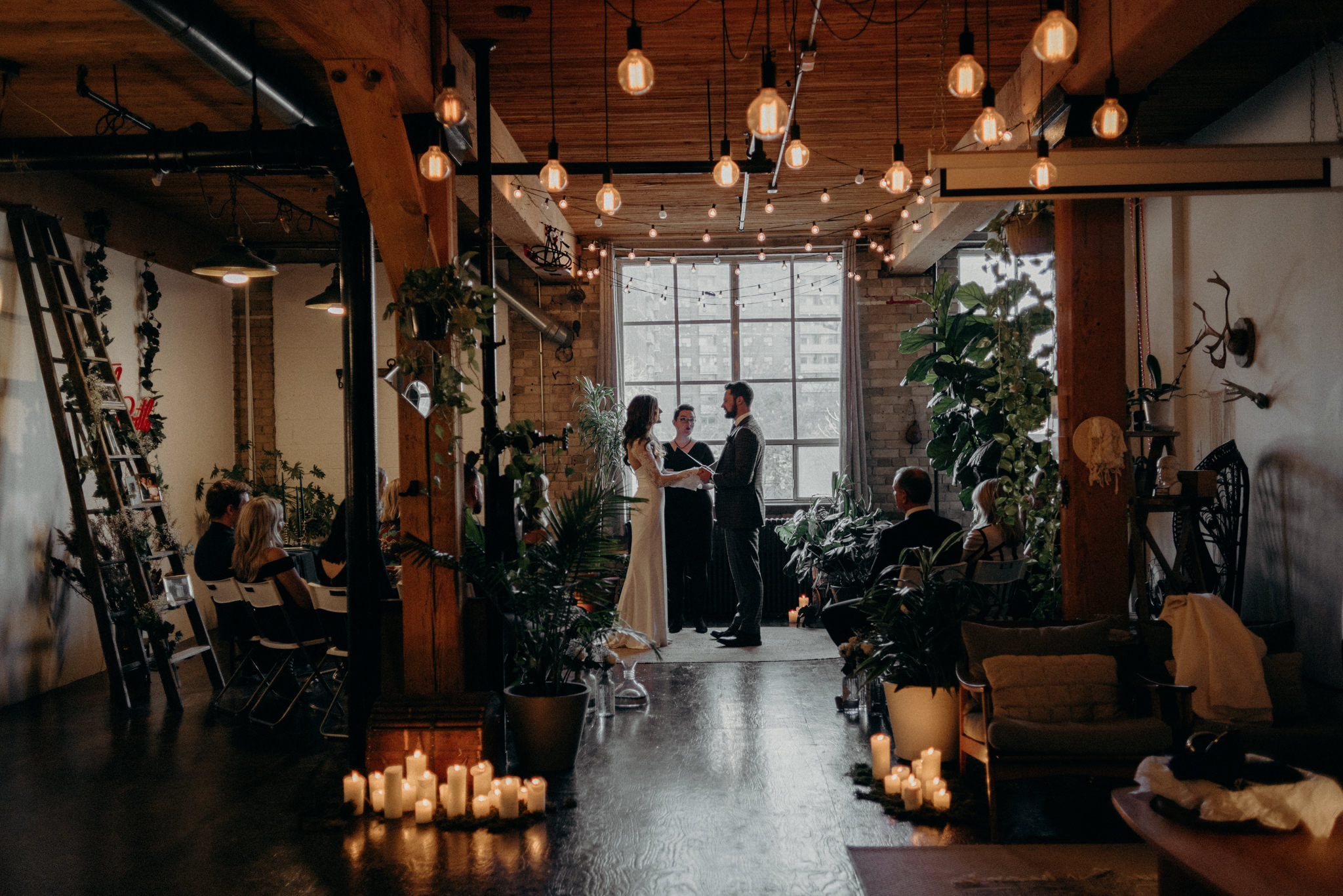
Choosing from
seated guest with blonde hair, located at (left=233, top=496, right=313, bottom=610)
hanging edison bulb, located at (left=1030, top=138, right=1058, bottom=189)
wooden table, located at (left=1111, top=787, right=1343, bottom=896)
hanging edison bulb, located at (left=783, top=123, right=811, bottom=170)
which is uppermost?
hanging edison bulb, located at (left=783, top=123, right=811, bottom=170)

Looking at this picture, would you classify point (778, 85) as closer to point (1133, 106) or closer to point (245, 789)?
point (1133, 106)

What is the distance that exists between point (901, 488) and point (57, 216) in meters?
5.72

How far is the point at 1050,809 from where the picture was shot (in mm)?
4129

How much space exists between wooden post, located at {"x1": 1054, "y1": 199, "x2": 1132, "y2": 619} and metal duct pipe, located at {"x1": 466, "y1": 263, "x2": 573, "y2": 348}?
5492mm

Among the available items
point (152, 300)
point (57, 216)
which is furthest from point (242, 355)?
point (57, 216)

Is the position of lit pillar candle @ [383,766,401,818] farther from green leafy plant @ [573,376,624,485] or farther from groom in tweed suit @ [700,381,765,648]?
green leafy plant @ [573,376,624,485]

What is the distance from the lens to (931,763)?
419 cm

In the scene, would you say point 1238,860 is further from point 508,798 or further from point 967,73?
point 508,798

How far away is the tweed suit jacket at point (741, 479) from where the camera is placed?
7.46 metres

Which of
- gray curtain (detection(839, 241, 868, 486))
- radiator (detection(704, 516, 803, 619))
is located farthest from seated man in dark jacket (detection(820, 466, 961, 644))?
gray curtain (detection(839, 241, 868, 486))

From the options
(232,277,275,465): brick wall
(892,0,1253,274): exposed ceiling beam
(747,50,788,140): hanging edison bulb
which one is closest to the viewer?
(747,50,788,140): hanging edison bulb

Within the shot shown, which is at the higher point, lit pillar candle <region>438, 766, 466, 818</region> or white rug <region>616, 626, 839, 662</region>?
lit pillar candle <region>438, 766, 466, 818</region>

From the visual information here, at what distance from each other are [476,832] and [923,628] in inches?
85.2

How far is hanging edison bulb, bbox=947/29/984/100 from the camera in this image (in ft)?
10.4
